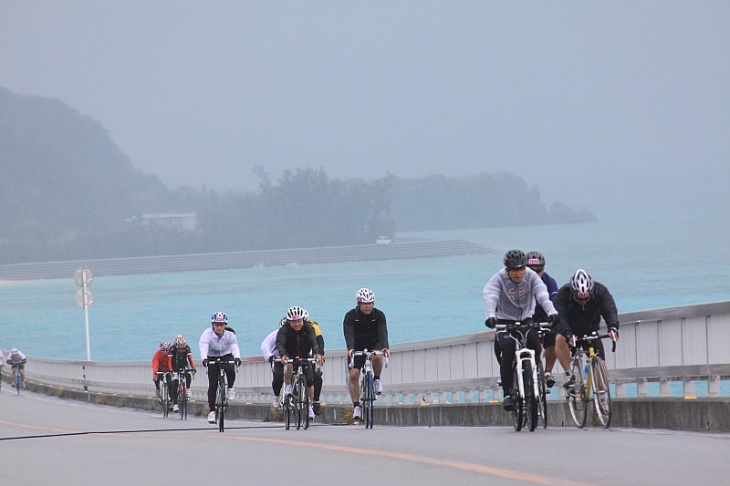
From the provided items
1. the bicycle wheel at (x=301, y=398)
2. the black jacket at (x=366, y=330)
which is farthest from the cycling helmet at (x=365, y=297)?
the bicycle wheel at (x=301, y=398)

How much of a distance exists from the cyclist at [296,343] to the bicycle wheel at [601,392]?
5347mm

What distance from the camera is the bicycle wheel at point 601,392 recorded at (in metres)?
13.1

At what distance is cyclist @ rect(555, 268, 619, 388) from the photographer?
13.0 meters

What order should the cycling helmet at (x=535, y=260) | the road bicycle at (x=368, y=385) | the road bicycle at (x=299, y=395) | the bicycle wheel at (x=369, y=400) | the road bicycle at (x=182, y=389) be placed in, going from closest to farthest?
the cycling helmet at (x=535, y=260), the road bicycle at (x=368, y=385), the bicycle wheel at (x=369, y=400), the road bicycle at (x=299, y=395), the road bicycle at (x=182, y=389)

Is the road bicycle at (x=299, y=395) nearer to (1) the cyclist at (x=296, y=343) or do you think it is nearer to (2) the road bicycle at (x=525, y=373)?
(1) the cyclist at (x=296, y=343)

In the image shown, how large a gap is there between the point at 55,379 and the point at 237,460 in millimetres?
39937

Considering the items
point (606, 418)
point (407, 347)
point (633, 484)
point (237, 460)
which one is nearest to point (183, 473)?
point (237, 460)

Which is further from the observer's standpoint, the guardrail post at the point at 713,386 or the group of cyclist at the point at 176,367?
the group of cyclist at the point at 176,367

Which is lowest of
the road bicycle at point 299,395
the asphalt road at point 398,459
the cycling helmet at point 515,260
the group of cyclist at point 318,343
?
the asphalt road at point 398,459

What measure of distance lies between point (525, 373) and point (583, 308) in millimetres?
890

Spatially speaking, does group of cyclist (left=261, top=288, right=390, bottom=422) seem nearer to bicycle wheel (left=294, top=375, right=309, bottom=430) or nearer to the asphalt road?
bicycle wheel (left=294, top=375, right=309, bottom=430)

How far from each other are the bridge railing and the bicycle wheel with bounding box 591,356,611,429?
0.85 metres

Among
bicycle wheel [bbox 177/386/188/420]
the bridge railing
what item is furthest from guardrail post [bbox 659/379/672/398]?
bicycle wheel [bbox 177/386/188/420]

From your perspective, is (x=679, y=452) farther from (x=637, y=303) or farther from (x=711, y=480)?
(x=637, y=303)
